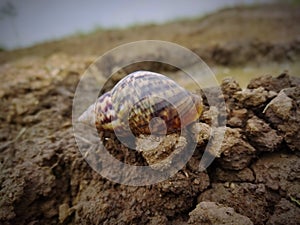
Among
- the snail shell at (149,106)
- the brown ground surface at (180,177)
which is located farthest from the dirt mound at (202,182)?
the snail shell at (149,106)

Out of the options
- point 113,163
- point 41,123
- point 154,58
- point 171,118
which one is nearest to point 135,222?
point 113,163

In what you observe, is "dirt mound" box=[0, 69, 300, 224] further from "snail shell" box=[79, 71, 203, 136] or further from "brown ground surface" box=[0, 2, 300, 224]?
"snail shell" box=[79, 71, 203, 136]

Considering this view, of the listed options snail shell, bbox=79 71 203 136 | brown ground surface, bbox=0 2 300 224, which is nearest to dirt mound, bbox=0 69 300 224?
brown ground surface, bbox=0 2 300 224

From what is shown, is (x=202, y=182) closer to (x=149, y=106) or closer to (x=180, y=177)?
(x=180, y=177)

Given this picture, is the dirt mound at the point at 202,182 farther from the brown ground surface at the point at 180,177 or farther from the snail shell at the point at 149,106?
the snail shell at the point at 149,106

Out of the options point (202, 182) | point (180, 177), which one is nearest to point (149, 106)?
point (180, 177)

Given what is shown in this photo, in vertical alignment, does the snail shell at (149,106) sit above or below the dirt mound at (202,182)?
above

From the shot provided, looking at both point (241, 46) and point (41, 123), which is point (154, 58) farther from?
point (41, 123)

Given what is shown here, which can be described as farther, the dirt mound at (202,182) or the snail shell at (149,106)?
the snail shell at (149,106)
